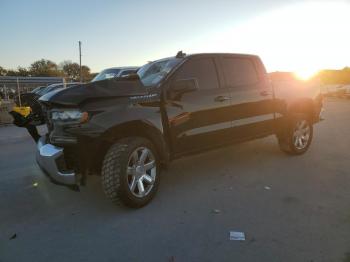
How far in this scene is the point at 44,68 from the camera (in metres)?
73.2

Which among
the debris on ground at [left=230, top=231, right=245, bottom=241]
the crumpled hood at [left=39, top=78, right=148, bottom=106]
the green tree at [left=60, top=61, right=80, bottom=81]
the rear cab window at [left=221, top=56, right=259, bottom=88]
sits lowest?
the debris on ground at [left=230, top=231, right=245, bottom=241]

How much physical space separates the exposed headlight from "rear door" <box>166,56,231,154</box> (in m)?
1.11

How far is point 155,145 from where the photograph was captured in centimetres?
414

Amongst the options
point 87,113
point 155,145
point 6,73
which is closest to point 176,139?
point 155,145

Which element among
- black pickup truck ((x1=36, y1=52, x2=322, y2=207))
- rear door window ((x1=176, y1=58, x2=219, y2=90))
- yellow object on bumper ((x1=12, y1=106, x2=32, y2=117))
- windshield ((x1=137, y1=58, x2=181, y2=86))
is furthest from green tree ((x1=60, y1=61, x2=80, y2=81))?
rear door window ((x1=176, y1=58, x2=219, y2=90))

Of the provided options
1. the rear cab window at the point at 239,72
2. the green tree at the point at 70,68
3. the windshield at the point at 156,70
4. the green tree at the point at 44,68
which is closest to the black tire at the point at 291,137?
the rear cab window at the point at 239,72

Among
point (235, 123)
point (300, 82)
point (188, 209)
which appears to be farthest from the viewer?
point (300, 82)

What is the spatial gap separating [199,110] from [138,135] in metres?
1.01

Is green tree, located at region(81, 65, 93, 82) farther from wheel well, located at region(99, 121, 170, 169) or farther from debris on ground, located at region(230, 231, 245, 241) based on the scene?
debris on ground, located at region(230, 231, 245, 241)

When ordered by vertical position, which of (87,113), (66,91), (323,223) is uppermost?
(66,91)

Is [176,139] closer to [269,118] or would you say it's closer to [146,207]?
[146,207]

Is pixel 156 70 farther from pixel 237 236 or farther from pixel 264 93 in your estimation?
pixel 237 236

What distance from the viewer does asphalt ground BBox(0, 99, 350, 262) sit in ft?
9.96

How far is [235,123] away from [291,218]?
188 cm
